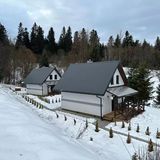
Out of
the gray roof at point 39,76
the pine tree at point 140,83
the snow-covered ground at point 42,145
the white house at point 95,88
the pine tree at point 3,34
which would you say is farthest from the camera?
the pine tree at point 3,34

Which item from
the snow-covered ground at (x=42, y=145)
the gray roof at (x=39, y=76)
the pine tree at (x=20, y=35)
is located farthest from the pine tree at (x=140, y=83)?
the pine tree at (x=20, y=35)

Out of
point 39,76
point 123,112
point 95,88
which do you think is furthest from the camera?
point 39,76

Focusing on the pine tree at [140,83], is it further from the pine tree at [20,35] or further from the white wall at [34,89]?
the pine tree at [20,35]

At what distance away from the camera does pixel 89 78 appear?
27.6 meters

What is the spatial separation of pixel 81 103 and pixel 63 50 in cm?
5935

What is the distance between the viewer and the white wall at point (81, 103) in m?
25.1

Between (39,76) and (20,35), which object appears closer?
(39,76)

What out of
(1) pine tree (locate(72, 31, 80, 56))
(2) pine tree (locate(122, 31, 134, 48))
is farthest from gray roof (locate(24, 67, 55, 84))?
(2) pine tree (locate(122, 31, 134, 48))

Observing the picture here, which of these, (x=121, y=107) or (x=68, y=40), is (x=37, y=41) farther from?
(x=121, y=107)

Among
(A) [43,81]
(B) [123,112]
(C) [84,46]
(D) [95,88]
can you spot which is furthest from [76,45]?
(B) [123,112]

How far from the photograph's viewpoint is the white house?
81.8 ft

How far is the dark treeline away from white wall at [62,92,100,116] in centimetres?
3664

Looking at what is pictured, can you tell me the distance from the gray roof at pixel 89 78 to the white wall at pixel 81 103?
0.64 meters

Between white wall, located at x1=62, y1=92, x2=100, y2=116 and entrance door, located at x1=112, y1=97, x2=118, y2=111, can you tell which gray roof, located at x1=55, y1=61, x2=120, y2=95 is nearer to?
white wall, located at x1=62, y1=92, x2=100, y2=116
